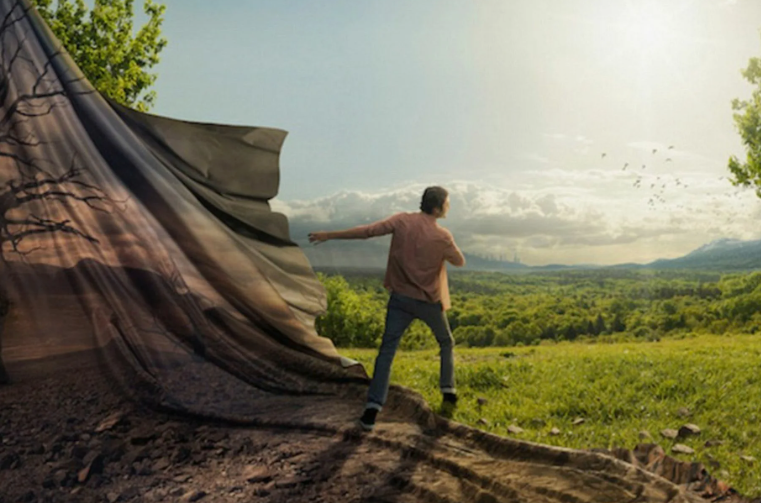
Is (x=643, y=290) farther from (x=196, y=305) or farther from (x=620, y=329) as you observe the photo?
(x=196, y=305)

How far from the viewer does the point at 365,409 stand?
197 inches

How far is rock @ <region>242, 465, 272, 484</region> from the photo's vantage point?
14.4 ft

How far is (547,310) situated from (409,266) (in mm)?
18793

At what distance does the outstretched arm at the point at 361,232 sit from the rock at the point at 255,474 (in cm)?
154

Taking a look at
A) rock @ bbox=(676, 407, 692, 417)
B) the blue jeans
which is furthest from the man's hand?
rock @ bbox=(676, 407, 692, 417)

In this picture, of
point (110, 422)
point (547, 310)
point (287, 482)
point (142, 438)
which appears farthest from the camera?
point (547, 310)

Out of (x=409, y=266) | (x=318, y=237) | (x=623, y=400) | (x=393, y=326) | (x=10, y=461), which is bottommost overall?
(x=10, y=461)

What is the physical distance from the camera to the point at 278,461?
4625 mm

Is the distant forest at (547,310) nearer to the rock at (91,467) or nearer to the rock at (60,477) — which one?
the rock at (91,467)

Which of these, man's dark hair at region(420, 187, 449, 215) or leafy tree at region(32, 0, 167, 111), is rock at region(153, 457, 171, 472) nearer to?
man's dark hair at region(420, 187, 449, 215)

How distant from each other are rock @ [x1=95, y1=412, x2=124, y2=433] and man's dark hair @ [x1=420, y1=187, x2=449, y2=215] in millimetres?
2469

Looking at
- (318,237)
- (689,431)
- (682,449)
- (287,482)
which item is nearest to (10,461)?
(287,482)

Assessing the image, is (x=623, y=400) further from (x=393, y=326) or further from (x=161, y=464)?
(x=161, y=464)

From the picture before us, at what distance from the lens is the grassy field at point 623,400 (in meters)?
5.38
